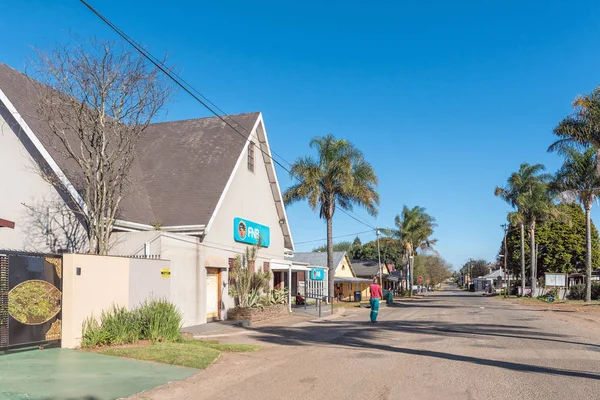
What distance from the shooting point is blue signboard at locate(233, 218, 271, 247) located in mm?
23047

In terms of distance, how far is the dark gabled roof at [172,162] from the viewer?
16.7m

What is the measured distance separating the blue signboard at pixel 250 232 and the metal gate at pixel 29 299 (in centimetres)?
1157

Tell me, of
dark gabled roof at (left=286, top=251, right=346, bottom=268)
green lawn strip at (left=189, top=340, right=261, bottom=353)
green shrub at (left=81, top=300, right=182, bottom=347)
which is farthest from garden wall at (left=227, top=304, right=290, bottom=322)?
dark gabled roof at (left=286, top=251, right=346, bottom=268)

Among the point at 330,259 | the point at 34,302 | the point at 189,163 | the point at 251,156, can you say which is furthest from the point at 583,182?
the point at 34,302

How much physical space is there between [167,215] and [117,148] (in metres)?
6.46

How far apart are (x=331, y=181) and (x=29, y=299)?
26682 mm

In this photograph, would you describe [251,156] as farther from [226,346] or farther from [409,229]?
[409,229]

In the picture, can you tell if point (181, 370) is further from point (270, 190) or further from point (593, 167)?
point (593, 167)

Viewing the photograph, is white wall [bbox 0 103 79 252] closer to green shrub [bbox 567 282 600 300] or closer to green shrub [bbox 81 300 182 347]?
green shrub [bbox 81 300 182 347]

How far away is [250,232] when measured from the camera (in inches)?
960

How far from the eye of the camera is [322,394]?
8.45 m

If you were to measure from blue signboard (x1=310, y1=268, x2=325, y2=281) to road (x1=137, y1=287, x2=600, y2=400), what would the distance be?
1969 centimetres

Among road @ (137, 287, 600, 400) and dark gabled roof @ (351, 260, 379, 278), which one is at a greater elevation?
road @ (137, 287, 600, 400)

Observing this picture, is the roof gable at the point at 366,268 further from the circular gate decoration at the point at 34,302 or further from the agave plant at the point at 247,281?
the circular gate decoration at the point at 34,302
